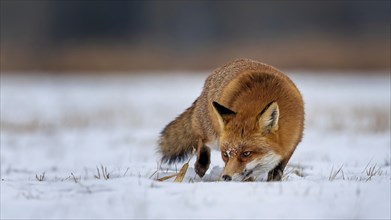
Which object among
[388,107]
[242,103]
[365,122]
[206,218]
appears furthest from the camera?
[388,107]

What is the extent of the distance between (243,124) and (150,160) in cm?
295

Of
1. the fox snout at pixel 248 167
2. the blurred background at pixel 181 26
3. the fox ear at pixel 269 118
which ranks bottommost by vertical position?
the fox snout at pixel 248 167

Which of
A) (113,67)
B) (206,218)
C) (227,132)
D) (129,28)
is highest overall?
(129,28)

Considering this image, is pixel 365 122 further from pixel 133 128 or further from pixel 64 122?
pixel 64 122

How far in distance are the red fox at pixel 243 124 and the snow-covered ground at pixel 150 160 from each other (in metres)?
0.24

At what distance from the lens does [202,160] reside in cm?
655

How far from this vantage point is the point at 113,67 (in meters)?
31.2

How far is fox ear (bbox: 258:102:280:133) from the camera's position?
17.7 feet

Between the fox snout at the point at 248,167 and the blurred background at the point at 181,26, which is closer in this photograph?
the fox snout at the point at 248,167

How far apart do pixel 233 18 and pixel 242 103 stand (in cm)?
4273

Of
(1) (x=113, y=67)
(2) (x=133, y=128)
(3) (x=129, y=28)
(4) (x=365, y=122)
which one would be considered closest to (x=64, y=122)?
(2) (x=133, y=128)

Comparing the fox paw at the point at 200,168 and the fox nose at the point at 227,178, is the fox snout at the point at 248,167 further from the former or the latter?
the fox paw at the point at 200,168

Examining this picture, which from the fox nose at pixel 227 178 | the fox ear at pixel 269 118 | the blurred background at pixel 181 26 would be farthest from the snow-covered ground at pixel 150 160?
the blurred background at pixel 181 26

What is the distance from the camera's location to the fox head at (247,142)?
5.38 meters
